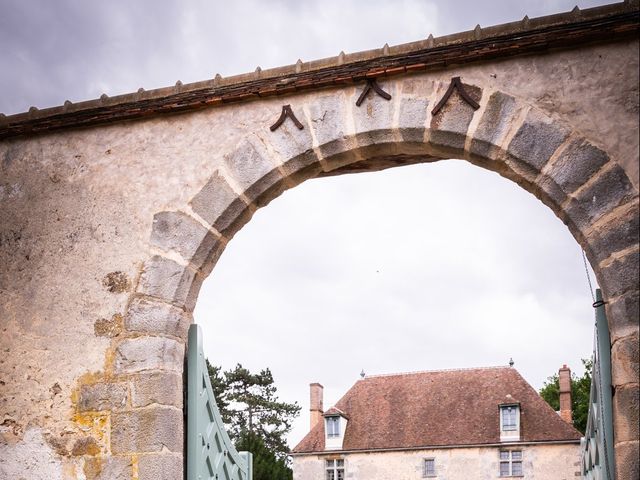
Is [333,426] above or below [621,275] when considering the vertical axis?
below

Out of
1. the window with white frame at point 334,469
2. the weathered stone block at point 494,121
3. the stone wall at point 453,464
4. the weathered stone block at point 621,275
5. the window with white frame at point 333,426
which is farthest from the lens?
the window with white frame at point 333,426

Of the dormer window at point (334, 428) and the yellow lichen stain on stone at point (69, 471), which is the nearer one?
the yellow lichen stain on stone at point (69, 471)

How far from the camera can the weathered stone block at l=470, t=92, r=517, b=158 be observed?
4.00 metres

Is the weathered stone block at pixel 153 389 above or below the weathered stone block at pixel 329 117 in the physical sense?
below

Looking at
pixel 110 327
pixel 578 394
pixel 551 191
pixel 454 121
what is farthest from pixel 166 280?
pixel 578 394

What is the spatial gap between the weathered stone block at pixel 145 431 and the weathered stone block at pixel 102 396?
66 mm

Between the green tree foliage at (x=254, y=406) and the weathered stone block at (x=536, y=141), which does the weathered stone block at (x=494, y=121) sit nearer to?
the weathered stone block at (x=536, y=141)

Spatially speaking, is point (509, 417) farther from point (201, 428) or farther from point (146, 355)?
point (146, 355)

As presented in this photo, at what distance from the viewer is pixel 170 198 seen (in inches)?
178

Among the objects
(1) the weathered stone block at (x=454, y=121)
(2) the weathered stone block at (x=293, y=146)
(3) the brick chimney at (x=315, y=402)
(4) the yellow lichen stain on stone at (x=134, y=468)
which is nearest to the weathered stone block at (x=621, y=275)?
(1) the weathered stone block at (x=454, y=121)

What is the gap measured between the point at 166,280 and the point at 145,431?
32.1 inches

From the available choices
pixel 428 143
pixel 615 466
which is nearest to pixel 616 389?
pixel 615 466

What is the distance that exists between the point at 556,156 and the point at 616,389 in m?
1.13

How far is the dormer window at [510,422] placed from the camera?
24.8 metres
